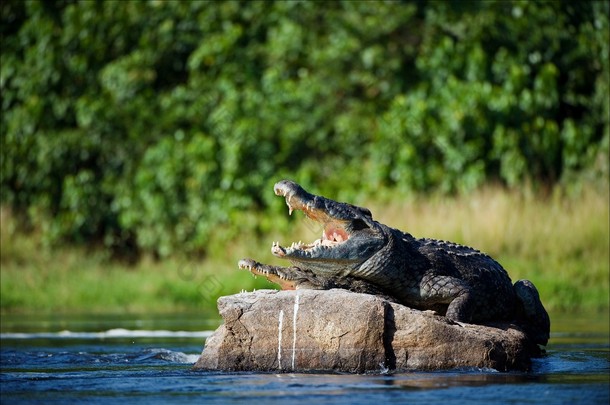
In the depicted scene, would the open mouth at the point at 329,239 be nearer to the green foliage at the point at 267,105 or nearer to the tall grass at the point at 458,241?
the tall grass at the point at 458,241

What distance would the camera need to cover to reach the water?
24.1 ft

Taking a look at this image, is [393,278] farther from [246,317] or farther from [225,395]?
[225,395]

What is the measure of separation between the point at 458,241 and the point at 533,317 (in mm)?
8418

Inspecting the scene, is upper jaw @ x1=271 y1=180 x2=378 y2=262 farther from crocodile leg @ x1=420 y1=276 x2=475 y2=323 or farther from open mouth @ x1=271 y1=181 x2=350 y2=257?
crocodile leg @ x1=420 y1=276 x2=475 y2=323

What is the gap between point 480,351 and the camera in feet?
28.2

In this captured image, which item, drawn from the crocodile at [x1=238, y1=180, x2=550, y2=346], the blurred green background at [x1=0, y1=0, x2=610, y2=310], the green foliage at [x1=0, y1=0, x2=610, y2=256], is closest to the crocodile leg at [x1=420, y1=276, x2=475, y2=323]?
the crocodile at [x1=238, y1=180, x2=550, y2=346]

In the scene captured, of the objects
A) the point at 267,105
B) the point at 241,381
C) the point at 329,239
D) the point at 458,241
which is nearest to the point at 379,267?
the point at 329,239

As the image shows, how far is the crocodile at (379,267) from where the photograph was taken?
30.1 ft

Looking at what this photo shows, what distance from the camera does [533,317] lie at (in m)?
10.1

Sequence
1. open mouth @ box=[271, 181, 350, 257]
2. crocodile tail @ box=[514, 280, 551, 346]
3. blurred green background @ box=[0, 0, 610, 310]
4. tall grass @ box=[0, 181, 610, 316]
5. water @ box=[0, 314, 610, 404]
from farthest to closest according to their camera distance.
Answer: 1. blurred green background @ box=[0, 0, 610, 310]
2. tall grass @ box=[0, 181, 610, 316]
3. crocodile tail @ box=[514, 280, 551, 346]
4. open mouth @ box=[271, 181, 350, 257]
5. water @ box=[0, 314, 610, 404]

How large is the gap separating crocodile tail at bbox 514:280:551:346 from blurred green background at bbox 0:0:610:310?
9.68 m

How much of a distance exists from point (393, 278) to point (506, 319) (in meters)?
1.26

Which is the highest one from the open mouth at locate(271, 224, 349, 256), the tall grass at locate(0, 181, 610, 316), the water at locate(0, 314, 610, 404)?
the tall grass at locate(0, 181, 610, 316)

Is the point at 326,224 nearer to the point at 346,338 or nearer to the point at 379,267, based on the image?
the point at 379,267
